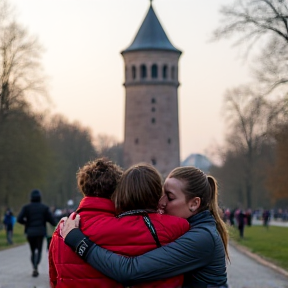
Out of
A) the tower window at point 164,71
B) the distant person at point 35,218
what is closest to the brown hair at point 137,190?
the distant person at point 35,218

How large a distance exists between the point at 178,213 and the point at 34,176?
1733 inches

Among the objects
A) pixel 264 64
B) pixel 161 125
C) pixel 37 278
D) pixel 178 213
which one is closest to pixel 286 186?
pixel 264 64

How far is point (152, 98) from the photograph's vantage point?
8275 centimetres

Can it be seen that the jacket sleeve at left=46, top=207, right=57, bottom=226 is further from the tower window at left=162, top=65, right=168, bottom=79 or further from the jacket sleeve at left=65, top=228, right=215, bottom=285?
the tower window at left=162, top=65, right=168, bottom=79

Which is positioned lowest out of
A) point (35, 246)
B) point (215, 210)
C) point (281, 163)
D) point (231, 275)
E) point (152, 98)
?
point (231, 275)

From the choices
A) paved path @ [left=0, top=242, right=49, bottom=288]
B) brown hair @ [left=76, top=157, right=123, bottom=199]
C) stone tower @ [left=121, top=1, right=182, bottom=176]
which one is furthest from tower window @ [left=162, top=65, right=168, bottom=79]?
brown hair @ [left=76, top=157, right=123, bottom=199]

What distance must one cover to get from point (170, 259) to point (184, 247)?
0.33 feet

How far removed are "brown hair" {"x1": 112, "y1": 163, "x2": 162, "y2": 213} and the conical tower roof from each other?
258 ft

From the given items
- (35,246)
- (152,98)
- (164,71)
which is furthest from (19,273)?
(164,71)

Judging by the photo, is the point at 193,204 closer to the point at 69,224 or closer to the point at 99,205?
the point at 99,205

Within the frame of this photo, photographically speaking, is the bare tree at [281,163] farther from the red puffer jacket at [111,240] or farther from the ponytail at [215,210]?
the red puffer jacket at [111,240]

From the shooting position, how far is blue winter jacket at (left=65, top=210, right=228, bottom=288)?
415 cm

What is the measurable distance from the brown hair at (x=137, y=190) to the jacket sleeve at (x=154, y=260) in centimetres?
25

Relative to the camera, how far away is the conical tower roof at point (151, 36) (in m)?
82.8
